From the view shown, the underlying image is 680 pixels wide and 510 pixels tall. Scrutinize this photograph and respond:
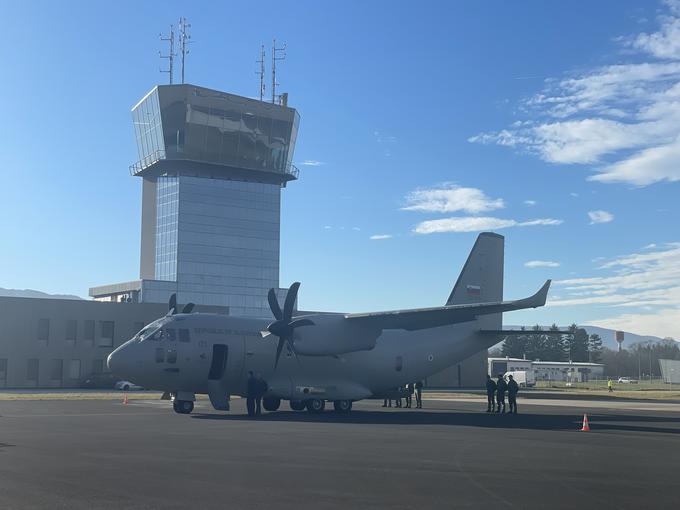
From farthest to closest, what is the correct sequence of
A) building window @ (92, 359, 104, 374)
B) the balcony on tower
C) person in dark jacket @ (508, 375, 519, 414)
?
the balcony on tower → building window @ (92, 359, 104, 374) → person in dark jacket @ (508, 375, 519, 414)

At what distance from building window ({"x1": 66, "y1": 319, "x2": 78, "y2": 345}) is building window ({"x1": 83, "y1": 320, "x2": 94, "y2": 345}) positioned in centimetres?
90

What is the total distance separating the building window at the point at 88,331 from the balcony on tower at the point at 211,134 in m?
49.1

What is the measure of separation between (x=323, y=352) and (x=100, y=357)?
54.0 meters

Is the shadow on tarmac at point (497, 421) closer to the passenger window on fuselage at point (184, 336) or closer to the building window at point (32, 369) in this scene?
the passenger window on fuselage at point (184, 336)

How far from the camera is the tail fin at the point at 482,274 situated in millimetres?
40750

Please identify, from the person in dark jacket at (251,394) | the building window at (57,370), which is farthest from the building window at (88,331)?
the person in dark jacket at (251,394)

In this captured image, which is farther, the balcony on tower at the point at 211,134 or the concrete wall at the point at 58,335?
the balcony on tower at the point at 211,134

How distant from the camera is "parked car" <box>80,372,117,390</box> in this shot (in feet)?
253

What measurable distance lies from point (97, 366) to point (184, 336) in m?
52.5

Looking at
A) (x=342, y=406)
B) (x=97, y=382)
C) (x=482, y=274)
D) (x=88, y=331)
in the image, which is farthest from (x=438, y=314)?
(x=88, y=331)

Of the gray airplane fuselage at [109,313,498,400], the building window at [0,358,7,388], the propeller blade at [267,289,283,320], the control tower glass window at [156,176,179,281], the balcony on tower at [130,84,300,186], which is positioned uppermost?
the balcony on tower at [130,84,300,186]

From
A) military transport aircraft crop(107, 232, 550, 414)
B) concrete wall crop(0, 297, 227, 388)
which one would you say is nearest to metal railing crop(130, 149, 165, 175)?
concrete wall crop(0, 297, 227, 388)

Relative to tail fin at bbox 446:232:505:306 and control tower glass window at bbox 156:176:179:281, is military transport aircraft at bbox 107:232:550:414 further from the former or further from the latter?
control tower glass window at bbox 156:176:179:281

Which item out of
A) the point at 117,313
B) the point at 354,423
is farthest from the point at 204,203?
the point at 354,423
